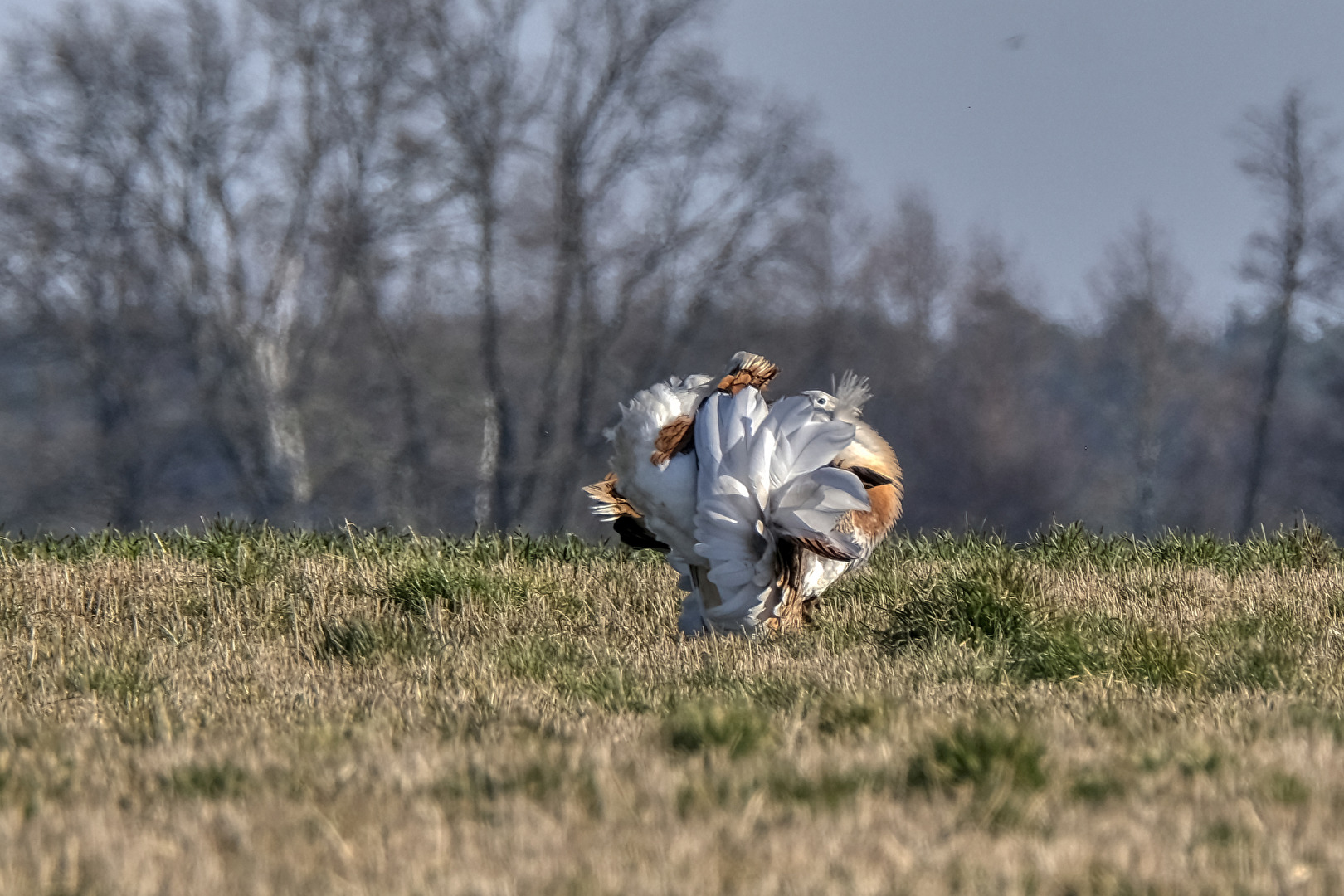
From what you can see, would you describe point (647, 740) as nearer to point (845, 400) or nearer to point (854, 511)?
point (854, 511)

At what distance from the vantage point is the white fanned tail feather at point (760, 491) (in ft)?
16.7

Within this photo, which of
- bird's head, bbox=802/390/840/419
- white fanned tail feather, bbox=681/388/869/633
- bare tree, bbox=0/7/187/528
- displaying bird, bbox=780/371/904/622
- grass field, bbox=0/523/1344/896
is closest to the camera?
grass field, bbox=0/523/1344/896

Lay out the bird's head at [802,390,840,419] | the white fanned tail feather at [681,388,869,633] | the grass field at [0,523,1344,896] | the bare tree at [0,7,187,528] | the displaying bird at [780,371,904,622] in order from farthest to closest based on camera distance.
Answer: the bare tree at [0,7,187,528] < the bird's head at [802,390,840,419] < the displaying bird at [780,371,904,622] < the white fanned tail feather at [681,388,869,633] < the grass field at [0,523,1344,896]

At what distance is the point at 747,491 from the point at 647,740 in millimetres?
1720

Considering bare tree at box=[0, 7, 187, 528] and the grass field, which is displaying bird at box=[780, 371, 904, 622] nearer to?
the grass field

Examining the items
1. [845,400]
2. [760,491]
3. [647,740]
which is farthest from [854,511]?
[647,740]

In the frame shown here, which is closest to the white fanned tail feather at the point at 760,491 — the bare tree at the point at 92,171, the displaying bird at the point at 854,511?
the displaying bird at the point at 854,511

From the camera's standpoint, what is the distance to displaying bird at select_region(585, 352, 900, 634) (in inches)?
202

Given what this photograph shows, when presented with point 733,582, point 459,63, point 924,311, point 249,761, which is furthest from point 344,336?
point 249,761

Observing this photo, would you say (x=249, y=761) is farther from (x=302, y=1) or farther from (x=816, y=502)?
(x=302, y=1)

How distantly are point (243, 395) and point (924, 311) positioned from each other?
1359cm

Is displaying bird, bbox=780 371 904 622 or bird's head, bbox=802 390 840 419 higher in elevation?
bird's head, bbox=802 390 840 419

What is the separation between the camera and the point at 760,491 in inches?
202

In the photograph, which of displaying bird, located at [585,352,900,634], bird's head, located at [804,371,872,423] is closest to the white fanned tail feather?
displaying bird, located at [585,352,900,634]
